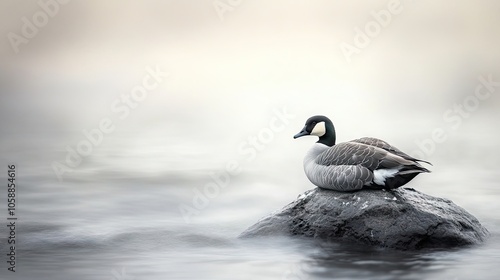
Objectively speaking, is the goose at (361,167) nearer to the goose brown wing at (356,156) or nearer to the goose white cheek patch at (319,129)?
the goose brown wing at (356,156)

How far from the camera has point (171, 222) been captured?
13.9 meters

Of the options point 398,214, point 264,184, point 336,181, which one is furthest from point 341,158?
point 264,184

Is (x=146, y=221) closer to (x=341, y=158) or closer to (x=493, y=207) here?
(x=341, y=158)

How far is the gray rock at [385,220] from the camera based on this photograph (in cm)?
1070

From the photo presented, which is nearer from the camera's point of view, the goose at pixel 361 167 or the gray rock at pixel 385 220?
the gray rock at pixel 385 220

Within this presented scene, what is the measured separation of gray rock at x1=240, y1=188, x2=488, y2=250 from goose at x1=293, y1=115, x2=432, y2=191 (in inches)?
6.2

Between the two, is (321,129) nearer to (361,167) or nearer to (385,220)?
(361,167)

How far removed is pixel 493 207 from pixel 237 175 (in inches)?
259

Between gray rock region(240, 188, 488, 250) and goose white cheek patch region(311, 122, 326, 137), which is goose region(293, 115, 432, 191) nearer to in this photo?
gray rock region(240, 188, 488, 250)

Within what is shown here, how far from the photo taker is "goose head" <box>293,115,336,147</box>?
11.9 m

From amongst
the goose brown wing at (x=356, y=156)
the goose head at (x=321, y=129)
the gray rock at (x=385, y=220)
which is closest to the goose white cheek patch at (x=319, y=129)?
the goose head at (x=321, y=129)

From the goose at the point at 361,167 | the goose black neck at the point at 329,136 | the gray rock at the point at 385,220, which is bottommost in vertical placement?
the gray rock at the point at 385,220

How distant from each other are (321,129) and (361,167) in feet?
3.78

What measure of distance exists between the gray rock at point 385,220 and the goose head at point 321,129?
96cm
